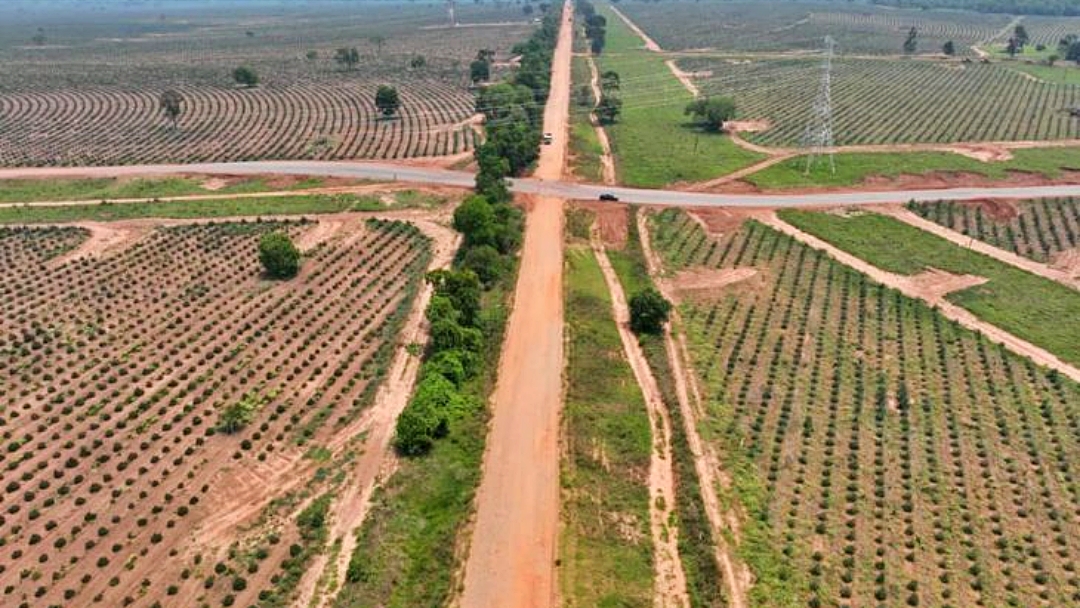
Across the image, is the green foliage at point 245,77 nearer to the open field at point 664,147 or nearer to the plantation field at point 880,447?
the open field at point 664,147

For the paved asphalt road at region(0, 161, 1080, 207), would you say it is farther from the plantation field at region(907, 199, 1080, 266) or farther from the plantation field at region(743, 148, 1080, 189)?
the plantation field at region(743, 148, 1080, 189)

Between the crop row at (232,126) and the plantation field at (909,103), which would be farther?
the plantation field at (909,103)

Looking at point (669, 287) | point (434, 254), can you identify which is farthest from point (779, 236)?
point (434, 254)

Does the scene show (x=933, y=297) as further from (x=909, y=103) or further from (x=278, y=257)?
(x=909, y=103)

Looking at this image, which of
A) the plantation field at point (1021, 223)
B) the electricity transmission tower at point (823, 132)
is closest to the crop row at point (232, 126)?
the electricity transmission tower at point (823, 132)

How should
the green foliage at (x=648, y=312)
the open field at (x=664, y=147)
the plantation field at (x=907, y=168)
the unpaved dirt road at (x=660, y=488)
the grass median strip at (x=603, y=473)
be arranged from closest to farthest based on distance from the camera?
the unpaved dirt road at (x=660, y=488)
the grass median strip at (x=603, y=473)
the green foliage at (x=648, y=312)
the plantation field at (x=907, y=168)
the open field at (x=664, y=147)

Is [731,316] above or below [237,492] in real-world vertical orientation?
above

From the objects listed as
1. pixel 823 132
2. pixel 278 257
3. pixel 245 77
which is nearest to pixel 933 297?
pixel 823 132

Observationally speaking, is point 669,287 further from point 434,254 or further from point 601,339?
point 434,254
